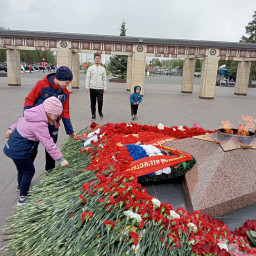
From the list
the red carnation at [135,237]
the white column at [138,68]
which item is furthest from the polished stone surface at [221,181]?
the white column at [138,68]

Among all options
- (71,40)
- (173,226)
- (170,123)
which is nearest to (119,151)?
(173,226)

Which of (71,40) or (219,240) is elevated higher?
(71,40)

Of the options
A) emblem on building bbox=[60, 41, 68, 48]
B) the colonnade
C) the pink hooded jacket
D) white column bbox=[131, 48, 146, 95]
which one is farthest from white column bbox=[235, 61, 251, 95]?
the pink hooded jacket

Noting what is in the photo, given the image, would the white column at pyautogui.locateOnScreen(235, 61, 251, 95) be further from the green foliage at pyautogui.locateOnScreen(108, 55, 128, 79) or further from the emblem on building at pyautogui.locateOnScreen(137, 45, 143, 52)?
the green foliage at pyautogui.locateOnScreen(108, 55, 128, 79)

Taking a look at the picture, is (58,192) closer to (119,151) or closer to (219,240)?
(119,151)

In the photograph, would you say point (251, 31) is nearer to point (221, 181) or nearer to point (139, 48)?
point (139, 48)

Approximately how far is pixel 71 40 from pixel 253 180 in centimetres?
1424

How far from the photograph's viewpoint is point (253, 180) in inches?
109

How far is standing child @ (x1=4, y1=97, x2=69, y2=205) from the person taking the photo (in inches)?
108

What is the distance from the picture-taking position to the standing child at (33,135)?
2734 millimetres

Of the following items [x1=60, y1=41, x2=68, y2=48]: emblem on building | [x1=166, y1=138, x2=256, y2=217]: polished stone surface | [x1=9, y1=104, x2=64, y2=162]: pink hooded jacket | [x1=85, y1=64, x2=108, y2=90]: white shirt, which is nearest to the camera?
[x1=166, y1=138, x2=256, y2=217]: polished stone surface

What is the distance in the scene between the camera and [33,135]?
2.81 metres

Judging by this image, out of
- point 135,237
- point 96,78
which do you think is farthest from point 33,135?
point 96,78

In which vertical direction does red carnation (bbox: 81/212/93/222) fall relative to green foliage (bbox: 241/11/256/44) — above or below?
below
